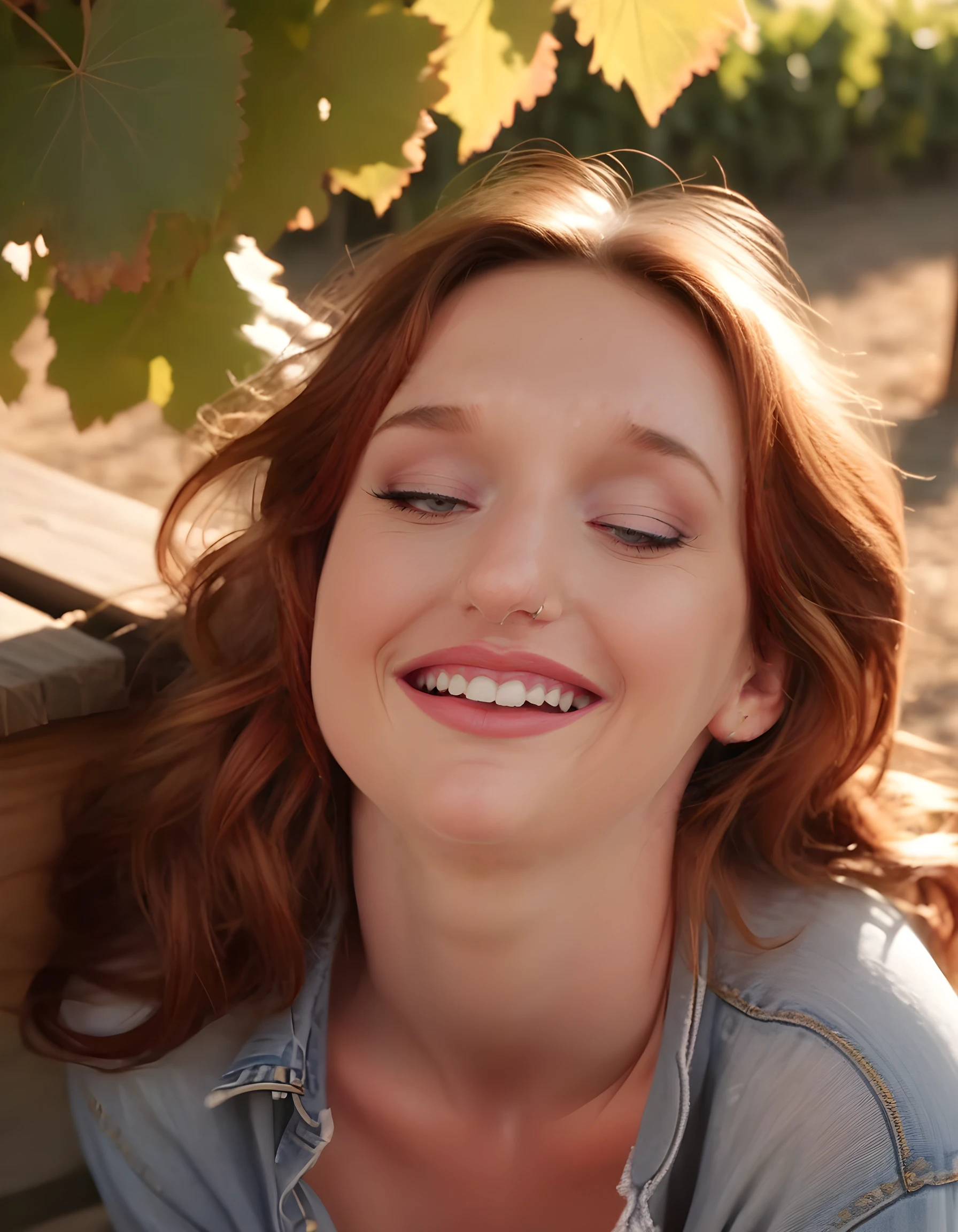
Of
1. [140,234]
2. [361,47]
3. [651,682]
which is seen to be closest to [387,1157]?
[651,682]

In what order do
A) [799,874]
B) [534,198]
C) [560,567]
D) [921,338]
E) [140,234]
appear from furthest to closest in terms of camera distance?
[921,338], [799,874], [534,198], [560,567], [140,234]

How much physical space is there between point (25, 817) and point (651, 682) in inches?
32.3

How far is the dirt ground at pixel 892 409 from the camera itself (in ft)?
14.4

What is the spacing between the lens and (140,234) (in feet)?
4.04

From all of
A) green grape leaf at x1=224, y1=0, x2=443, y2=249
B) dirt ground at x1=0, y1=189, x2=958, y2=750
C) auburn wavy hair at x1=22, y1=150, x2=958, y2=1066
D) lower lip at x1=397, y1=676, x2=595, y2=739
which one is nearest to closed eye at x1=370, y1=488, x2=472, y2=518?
auburn wavy hair at x1=22, y1=150, x2=958, y2=1066

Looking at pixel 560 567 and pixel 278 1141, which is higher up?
pixel 560 567

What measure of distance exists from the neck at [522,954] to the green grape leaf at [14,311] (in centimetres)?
65

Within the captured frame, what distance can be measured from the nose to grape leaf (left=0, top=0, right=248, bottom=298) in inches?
16.3

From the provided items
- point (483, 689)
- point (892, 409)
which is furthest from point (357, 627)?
point (892, 409)

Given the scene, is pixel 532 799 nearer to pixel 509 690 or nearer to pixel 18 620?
pixel 509 690

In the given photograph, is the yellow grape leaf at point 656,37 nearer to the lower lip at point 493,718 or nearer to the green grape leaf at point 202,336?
the green grape leaf at point 202,336

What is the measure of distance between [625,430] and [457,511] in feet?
0.67

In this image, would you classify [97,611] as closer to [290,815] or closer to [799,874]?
[290,815]

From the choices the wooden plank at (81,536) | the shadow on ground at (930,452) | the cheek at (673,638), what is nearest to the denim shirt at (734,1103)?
the cheek at (673,638)
